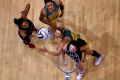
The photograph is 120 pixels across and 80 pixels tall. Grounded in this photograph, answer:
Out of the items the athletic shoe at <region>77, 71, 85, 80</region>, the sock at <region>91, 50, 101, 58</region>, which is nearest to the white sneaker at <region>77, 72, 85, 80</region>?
the athletic shoe at <region>77, 71, 85, 80</region>

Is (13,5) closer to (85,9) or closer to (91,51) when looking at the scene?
(85,9)

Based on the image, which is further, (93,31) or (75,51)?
(93,31)

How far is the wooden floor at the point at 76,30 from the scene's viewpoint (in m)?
5.21

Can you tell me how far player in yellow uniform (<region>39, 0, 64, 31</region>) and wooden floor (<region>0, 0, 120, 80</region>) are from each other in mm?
429

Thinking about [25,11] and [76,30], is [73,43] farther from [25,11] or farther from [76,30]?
[25,11]

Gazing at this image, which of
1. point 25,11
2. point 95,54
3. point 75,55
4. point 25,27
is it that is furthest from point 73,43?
point 25,11

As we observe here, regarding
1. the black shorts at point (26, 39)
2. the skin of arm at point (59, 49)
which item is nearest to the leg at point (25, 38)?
the black shorts at point (26, 39)

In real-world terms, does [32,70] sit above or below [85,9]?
below

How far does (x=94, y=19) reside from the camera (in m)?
5.43

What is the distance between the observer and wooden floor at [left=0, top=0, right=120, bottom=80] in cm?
521

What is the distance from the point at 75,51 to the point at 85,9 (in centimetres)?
97

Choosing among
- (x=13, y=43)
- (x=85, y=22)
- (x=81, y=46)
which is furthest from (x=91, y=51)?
(x=13, y=43)

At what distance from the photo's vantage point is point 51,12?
4.92m

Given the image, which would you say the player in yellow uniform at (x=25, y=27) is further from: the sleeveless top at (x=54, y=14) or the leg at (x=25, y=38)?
the sleeveless top at (x=54, y=14)
